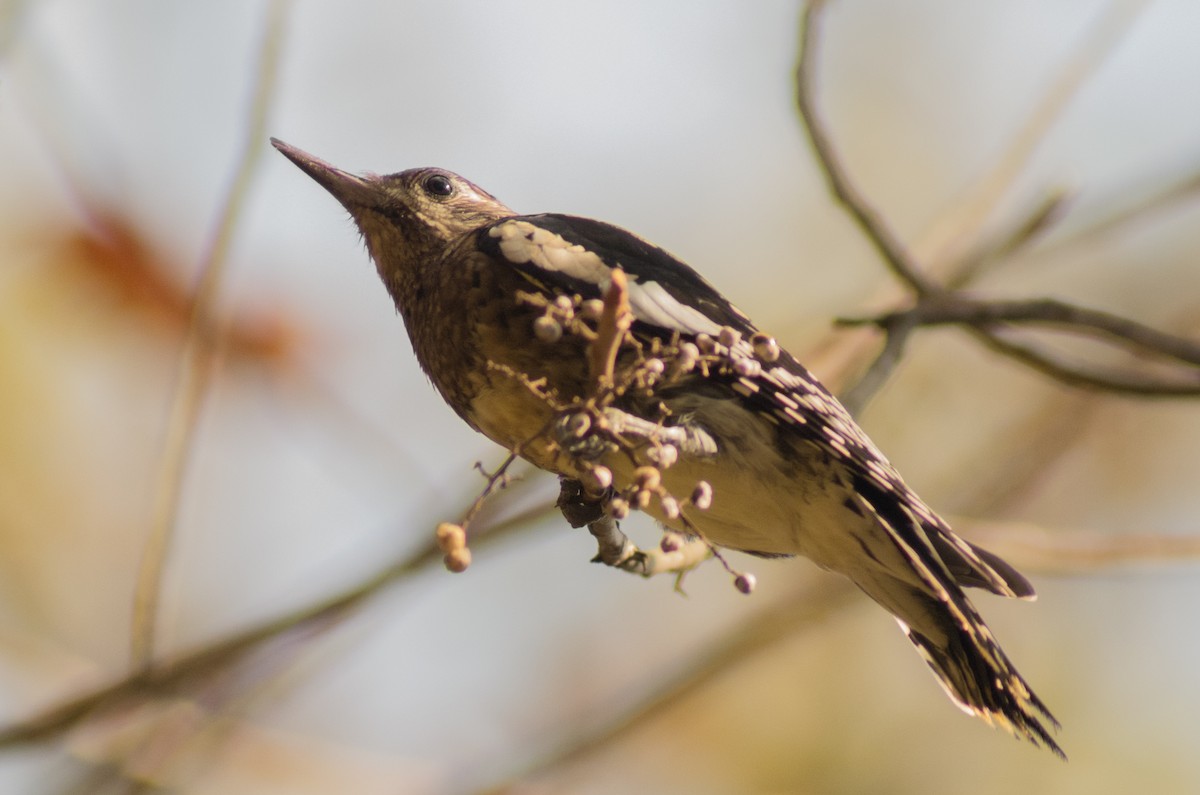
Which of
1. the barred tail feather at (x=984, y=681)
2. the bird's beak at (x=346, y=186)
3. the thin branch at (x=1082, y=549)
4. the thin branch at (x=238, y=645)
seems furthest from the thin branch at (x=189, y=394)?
the thin branch at (x=1082, y=549)

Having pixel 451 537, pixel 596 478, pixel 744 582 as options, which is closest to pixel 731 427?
pixel 744 582

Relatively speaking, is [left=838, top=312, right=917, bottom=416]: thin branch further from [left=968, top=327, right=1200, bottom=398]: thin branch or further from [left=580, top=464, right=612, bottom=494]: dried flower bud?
[left=580, top=464, right=612, bottom=494]: dried flower bud

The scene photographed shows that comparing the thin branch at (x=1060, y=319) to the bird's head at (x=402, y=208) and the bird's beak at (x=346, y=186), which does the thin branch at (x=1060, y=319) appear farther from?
the bird's beak at (x=346, y=186)

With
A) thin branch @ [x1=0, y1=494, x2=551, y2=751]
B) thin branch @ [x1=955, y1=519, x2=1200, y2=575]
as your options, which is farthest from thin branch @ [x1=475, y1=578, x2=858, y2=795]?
thin branch @ [x1=0, y1=494, x2=551, y2=751]

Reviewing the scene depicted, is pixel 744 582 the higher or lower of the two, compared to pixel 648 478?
lower

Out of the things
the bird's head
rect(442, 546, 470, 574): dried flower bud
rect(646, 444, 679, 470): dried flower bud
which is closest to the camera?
rect(442, 546, 470, 574): dried flower bud

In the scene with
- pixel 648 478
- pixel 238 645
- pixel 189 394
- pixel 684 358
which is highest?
pixel 684 358

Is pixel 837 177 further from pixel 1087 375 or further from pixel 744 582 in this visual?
pixel 744 582
